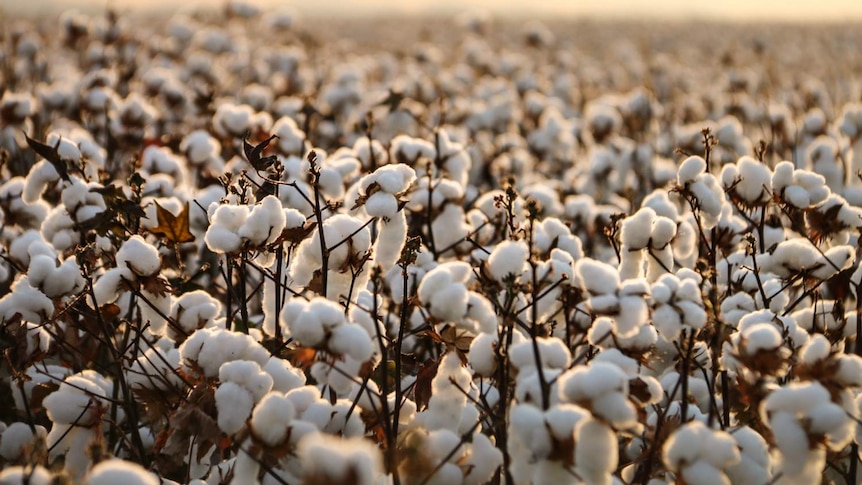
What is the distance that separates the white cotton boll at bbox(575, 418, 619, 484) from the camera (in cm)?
150

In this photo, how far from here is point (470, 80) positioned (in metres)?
9.36

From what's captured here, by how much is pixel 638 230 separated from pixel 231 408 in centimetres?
101

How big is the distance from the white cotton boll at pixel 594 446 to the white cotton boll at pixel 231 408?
0.64 meters

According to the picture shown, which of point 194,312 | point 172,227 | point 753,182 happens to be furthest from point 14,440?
point 753,182

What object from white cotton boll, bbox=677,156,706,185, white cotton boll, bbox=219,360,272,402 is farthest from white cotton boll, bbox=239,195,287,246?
white cotton boll, bbox=677,156,706,185

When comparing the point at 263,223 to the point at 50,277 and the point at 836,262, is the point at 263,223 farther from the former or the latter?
the point at 836,262

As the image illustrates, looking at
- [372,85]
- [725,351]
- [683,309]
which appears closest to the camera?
[683,309]

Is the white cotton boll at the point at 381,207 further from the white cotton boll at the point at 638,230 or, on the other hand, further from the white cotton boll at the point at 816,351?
the white cotton boll at the point at 816,351

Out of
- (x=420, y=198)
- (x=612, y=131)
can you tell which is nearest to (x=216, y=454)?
(x=420, y=198)

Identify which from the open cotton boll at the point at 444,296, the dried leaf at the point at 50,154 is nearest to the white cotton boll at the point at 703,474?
the open cotton boll at the point at 444,296

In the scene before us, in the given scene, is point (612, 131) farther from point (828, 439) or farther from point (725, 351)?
point (828, 439)

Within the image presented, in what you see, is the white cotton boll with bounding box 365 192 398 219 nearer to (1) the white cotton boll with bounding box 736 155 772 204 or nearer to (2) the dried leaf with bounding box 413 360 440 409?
(2) the dried leaf with bounding box 413 360 440 409

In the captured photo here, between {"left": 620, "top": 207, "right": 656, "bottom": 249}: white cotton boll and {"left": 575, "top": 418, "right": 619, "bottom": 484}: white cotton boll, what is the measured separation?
2.50 ft

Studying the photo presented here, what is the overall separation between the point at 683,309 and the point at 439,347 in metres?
1.33
